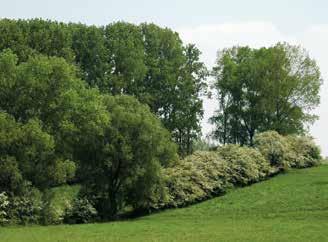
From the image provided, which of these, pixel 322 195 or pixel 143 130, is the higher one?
pixel 143 130

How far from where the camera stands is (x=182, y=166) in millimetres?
58750

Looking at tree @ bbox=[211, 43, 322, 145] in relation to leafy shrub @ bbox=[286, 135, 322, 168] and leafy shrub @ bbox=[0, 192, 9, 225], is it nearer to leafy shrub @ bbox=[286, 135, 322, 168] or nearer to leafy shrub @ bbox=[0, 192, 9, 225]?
leafy shrub @ bbox=[286, 135, 322, 168]

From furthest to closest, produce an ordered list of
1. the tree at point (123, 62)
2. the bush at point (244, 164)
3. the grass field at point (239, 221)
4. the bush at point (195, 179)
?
the tree at point (123, 62) → the bush at point (244, 164) → the bush at point (195, 179) → the grass field at point (239, 221)

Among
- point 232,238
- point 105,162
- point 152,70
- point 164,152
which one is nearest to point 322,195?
point 164,152

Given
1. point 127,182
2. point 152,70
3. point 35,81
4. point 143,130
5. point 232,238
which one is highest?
point 152,70

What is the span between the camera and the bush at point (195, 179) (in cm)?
5538

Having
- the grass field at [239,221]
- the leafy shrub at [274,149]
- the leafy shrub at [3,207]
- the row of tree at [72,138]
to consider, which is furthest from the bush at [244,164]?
the leafy shrub at [3,207]

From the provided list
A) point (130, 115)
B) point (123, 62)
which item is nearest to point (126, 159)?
point (130, 115)

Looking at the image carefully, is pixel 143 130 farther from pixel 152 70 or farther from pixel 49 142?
pixel 152 70

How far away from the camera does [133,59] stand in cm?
7512

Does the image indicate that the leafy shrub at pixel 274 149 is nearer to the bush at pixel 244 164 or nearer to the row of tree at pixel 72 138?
the bush at pixel 244 164

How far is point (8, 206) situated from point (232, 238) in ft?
68.3

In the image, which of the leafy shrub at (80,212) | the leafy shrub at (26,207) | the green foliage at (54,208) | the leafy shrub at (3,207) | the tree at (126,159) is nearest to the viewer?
the leafy shrub at (3,207)

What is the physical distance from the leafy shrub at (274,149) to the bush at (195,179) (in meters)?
8.08
